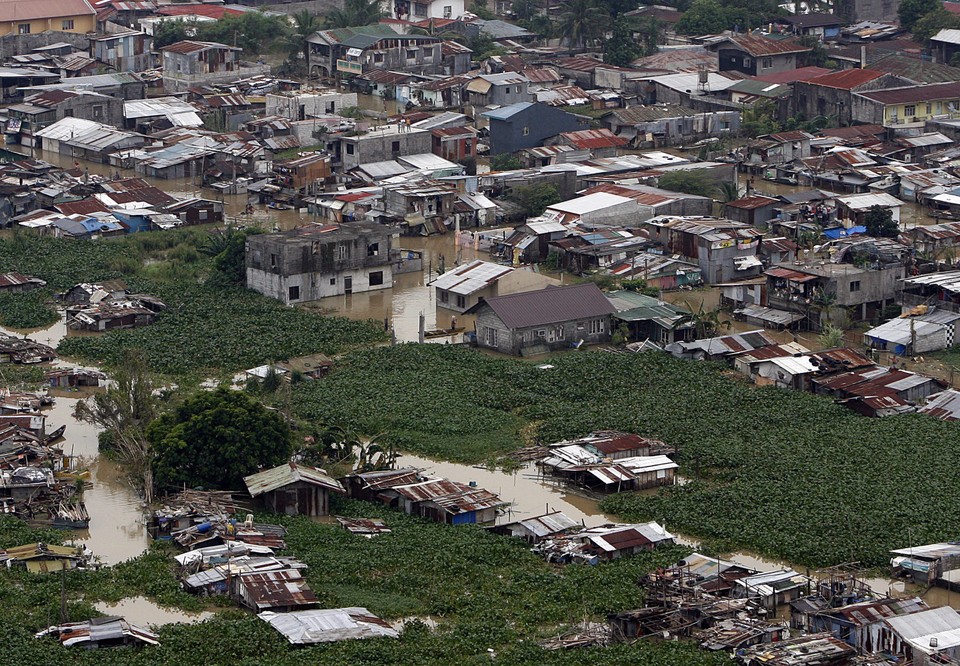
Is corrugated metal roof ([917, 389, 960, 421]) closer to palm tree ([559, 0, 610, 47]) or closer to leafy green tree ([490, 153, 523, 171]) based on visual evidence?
leafy green tree ([490, 153, 523, 171])

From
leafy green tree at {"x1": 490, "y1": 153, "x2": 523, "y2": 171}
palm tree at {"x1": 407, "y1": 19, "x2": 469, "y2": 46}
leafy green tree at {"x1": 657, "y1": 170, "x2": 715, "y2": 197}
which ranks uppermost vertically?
palm tree at {"x1": 407, "y1": 19, "x2": 469, "y2": 46}

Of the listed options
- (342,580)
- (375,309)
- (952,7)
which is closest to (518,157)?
(375,309)

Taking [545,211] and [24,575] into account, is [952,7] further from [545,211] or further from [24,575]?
[24,575]

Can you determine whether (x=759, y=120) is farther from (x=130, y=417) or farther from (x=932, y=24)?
(x=130, y=417)

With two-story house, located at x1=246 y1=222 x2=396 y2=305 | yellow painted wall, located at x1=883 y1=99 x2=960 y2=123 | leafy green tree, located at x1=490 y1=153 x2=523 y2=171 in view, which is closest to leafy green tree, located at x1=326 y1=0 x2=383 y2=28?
leafy green tree, located at x1=490 y1=153 x2=523 y2=171

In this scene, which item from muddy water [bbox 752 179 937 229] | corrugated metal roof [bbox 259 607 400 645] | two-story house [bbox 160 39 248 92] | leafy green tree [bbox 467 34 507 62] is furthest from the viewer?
leafy green tree [bbox 467 34 507 62]

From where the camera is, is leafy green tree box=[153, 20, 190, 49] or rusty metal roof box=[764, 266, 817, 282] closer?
rusty metal roof box=[764, 266, 817, 282]
